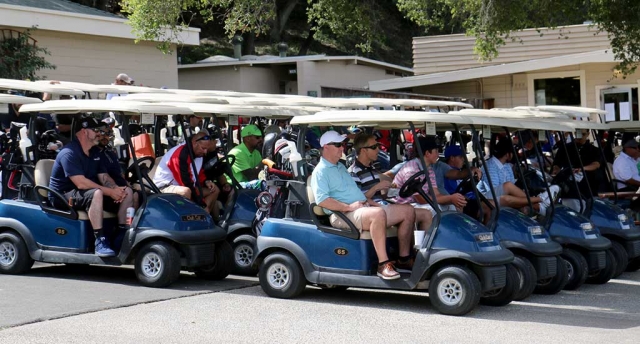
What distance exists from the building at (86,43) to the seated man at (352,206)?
10501mm

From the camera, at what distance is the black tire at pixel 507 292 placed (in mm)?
8984

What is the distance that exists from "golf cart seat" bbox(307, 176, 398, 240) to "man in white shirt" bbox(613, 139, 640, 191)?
5.37m

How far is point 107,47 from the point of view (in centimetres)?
2033

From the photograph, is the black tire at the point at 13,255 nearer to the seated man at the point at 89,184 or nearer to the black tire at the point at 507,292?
the seated man at the point at 89,184

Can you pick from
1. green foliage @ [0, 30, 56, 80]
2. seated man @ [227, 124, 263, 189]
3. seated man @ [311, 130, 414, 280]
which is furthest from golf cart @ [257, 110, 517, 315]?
green foliage @ [0, 30, 56, 80]

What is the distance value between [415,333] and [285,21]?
32.5m

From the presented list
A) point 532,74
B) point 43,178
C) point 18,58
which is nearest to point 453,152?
point 43,178

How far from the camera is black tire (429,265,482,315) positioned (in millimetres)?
8445

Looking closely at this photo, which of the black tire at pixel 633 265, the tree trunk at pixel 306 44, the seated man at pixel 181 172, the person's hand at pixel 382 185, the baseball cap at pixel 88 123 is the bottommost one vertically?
the black tire at pixel 633 265

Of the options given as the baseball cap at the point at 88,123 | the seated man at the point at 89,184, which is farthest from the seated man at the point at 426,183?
the baseball cap at the point at 88,123

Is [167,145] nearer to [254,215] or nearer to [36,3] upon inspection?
[254,215]

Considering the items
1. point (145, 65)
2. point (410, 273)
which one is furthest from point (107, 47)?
point (410, 273)

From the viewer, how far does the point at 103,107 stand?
31.7 feet

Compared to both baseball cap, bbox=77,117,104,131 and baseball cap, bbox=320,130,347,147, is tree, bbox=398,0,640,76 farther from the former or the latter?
baseball cap, bbox=77,117,104,131
